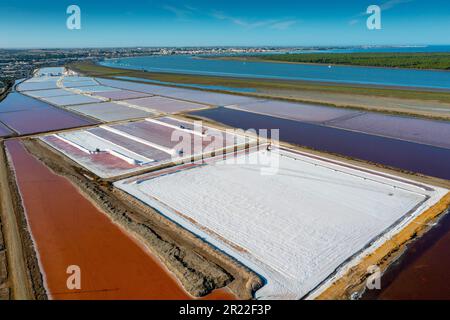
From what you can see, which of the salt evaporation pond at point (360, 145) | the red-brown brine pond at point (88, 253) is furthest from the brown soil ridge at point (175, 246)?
the salt evaporation pond at point (360, 145)

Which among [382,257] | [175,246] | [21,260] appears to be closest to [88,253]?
[21,260]

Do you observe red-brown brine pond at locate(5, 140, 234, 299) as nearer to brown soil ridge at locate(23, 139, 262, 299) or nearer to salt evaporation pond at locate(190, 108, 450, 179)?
brown soil ridge at locate(23, 139, 262, 299)

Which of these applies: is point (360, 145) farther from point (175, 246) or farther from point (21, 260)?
point (21, 260)

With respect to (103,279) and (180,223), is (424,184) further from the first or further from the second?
(103,279)

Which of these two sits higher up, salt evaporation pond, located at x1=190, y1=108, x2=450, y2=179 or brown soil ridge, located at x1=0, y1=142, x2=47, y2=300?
salt evaporation pond, located at x1=190, y1=108, x2=450, y2=179

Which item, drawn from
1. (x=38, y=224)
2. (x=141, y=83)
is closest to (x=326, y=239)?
(x=38, y=224)

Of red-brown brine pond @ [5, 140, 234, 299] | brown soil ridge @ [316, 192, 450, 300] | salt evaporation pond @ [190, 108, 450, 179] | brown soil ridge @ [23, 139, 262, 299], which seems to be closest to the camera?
brown soil ridge @ [316, 192, 450, 300]

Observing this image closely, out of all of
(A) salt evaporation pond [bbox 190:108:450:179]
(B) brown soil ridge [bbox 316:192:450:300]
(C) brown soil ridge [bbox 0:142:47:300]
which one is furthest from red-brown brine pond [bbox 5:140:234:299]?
(A) salt evaporation pond [bbox 190:108:450:179]
